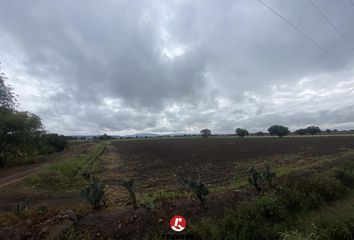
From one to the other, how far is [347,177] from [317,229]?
6343mm

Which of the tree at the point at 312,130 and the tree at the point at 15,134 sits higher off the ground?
the tree at the point at 312,130

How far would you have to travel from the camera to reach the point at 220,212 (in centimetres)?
586

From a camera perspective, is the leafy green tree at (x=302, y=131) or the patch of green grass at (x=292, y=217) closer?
the patch of green grass at (x=292, y=217)

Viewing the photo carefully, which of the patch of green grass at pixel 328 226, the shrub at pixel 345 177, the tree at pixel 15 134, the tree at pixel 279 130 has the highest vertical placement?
the tree at pixel 279 130

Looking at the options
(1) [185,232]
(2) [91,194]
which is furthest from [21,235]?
(1) [185,232]

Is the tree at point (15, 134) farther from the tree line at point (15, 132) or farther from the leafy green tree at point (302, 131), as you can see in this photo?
the leafy green tree at point (302, 131)

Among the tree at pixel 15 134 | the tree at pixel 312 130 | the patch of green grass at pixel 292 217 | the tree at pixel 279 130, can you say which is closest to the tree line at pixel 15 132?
the tree at pixel 15 134

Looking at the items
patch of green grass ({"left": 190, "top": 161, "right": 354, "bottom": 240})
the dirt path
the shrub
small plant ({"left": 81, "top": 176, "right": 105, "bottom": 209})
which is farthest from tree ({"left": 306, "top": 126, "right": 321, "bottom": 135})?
small plant ({"left": 81, "top": 176, "right": 105, "bottom": 209})

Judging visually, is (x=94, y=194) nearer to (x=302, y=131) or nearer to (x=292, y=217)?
(x=292, y=217)

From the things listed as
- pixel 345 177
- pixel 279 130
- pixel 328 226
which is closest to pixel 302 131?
pixel 279 130

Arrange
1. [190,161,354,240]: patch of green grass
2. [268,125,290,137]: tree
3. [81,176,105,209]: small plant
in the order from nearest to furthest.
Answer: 1. [190,161,354,240]: patch of green grass
2. [81,176,105,209]: small plant
3. [268,125,290,137]: tree

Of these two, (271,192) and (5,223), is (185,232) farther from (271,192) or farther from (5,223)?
(5,223)

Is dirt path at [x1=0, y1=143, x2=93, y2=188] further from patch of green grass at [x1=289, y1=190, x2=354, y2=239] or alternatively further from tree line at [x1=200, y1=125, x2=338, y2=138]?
tree line at [x1=200, y1=125, x2=338, y2=138]

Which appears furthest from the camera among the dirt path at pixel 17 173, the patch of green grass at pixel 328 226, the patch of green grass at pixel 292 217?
the dirt path at pixel 17 173
